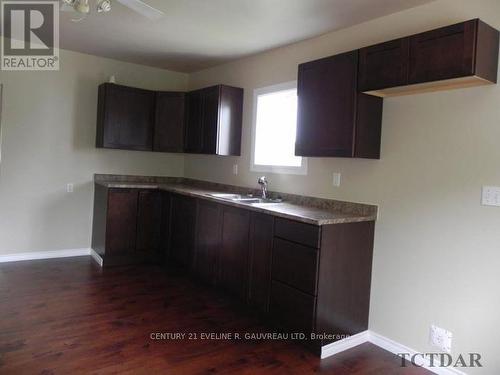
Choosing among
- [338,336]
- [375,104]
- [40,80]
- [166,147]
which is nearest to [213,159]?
[166,147]

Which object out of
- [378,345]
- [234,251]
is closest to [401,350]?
[378,345]

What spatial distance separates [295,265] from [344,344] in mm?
660

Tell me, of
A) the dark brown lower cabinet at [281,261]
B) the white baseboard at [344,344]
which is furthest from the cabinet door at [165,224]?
the white baseboard at [344,344]

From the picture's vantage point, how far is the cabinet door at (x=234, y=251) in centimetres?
320

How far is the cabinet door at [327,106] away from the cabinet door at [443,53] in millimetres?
442

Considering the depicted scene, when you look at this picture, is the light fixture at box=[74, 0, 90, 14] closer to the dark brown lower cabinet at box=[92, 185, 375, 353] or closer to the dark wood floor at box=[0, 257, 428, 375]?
the dark brown lower cabinet at box=[92, 185, 375, 353]

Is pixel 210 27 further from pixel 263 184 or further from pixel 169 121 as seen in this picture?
pixel 169 121

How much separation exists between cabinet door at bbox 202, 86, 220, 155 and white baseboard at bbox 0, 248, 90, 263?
6.50 ft

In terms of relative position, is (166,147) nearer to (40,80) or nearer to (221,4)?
(40,80)

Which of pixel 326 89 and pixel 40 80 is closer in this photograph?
pixel 326 89

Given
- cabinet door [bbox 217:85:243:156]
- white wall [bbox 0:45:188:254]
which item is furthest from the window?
white wall [bbox 0:45:188:254]

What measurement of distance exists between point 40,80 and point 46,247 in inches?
75.2

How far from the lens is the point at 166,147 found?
478cm

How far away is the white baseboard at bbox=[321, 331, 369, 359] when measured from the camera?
8.46 feet
